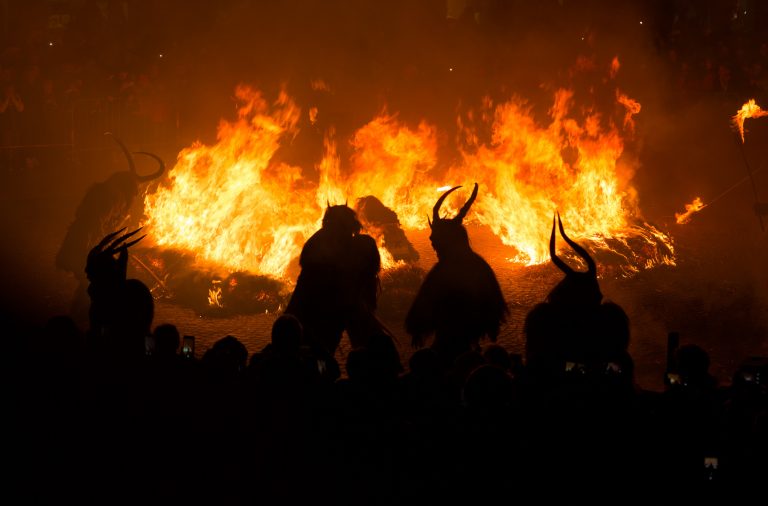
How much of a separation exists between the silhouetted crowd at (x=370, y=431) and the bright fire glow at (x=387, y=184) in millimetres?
6121

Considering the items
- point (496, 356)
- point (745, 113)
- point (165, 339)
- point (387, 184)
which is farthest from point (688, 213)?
point (165, 339)

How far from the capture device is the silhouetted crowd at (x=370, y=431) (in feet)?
11.2

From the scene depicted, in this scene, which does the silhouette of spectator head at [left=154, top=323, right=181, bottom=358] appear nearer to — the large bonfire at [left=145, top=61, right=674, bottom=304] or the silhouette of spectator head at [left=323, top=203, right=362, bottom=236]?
the silhouette of spectator head at [left=323, top=203, right=362, bottom=236]

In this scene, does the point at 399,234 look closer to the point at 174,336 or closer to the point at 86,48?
the point at 174,336

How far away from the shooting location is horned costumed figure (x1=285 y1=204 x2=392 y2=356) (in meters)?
6.83

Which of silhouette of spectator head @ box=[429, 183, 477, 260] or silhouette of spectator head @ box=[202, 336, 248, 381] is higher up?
silhouette of spectator head @ box=[429, 183, 477, 260]

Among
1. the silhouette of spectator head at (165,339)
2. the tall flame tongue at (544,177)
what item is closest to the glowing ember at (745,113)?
the tall flame tongue at (544,177)

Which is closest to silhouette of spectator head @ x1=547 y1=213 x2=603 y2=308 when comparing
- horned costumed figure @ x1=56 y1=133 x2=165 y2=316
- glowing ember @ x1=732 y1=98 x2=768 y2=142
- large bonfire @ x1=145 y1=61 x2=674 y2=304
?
large bonfire @ x1=145 y1=61 x2=674 y2=304

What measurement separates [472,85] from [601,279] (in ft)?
20.7

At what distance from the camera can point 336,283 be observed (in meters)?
6.84

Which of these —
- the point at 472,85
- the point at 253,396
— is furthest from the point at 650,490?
the point at 472,85

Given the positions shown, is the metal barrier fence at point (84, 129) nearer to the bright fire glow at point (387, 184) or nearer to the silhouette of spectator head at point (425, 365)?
the bright fire glow at point (387, 184)

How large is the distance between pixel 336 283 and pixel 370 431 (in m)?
3.28

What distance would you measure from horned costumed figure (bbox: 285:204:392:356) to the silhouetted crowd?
2.08m
